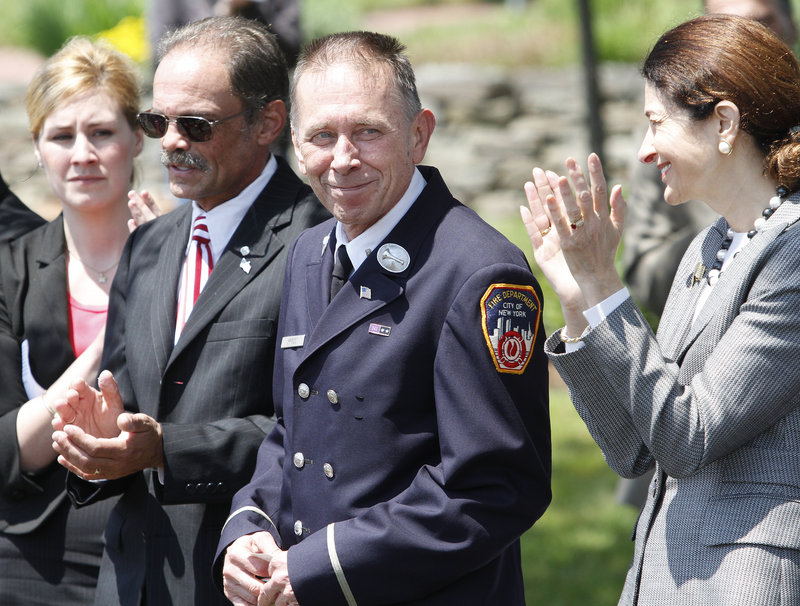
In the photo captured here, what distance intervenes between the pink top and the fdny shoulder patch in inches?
70.1

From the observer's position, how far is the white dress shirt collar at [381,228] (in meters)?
2.90

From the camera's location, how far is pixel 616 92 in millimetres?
11688

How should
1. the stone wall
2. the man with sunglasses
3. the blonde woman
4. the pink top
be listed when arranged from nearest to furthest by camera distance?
the man with sunglasses, the blonde woman, the pink top, the stone wall

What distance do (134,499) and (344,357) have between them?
1.17 metres

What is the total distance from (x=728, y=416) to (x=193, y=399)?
63.8 inches

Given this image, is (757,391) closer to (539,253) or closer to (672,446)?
(672,446)

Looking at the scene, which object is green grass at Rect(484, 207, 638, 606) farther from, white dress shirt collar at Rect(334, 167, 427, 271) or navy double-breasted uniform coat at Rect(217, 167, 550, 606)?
white dress shirt collar at Rect(334, 167, 427, 271)

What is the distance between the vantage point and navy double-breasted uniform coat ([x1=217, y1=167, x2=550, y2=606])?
258 cm

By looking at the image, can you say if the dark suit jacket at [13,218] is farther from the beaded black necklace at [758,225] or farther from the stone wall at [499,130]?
the stone wall at [499,130]

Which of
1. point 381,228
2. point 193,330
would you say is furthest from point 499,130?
point 381,228

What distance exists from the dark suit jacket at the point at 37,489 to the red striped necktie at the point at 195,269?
0.58m

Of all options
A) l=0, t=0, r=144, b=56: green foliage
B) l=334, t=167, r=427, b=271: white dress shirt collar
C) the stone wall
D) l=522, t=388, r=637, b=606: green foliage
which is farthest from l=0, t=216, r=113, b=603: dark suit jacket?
l=0, t=0, r=144, b=56: green foliage

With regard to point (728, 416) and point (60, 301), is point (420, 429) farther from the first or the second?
point (60, 301)

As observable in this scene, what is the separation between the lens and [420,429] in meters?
2.70
